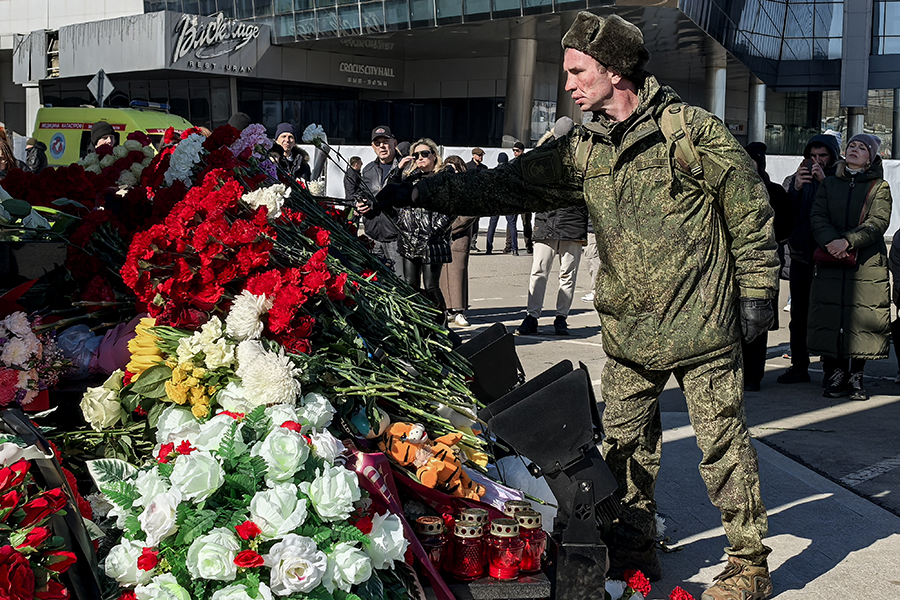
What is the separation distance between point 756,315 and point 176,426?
214cm

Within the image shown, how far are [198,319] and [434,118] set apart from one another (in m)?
42.5

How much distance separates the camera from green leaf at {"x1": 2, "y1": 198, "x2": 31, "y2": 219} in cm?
401

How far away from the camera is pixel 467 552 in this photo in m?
3.24

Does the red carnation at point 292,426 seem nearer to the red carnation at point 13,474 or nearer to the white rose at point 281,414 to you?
the white rose at point 281,414

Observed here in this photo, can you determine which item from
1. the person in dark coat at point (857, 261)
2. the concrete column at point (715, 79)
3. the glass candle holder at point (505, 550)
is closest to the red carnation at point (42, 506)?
the glass candle holder at point (505, 550)

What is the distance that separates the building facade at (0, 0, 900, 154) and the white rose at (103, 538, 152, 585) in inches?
1189

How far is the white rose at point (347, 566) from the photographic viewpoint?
2.74m

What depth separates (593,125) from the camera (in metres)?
3.79

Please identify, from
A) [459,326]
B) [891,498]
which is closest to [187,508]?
[891,498]

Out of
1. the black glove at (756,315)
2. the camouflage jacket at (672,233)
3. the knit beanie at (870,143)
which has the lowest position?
the black glove at (756,315)

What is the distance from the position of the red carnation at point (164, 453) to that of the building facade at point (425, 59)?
29.9 m

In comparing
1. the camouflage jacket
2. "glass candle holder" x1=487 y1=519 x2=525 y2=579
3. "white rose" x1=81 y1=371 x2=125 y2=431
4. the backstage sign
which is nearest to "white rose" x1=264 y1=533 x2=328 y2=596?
"glass candle holder" x1=487 y1=519 x2=525 y2=579

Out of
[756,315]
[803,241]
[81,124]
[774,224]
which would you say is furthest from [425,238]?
[81,124]

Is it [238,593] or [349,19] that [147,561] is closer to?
[238,593]
